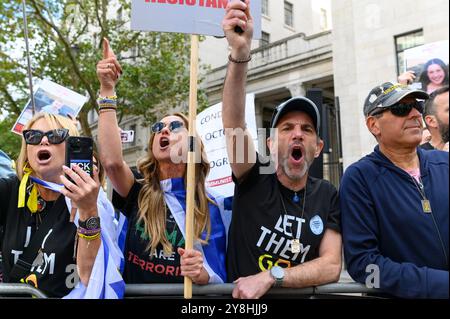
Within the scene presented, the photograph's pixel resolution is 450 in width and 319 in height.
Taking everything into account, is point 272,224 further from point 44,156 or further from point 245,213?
point 44,156

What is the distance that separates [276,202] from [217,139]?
2.29m

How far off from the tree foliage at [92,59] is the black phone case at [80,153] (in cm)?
1182

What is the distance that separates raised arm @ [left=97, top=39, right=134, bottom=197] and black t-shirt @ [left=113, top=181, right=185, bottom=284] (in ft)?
0.69

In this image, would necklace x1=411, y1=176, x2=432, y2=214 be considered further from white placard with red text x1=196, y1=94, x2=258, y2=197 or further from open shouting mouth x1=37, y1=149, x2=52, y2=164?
white placard with red text x1=196, y1=94, x2=258, y2=197

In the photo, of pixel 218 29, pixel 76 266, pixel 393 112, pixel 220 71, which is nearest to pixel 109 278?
pixel 76 266

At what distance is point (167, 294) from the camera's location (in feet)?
7.55

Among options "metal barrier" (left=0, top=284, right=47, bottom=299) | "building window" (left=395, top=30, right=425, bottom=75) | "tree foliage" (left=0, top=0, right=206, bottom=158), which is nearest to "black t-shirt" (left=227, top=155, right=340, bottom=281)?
"metal barrier" (left=0, top=284, right=47, bottom=299)

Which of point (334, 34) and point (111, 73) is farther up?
point (334, 34)

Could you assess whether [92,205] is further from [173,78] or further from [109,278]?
[173,78]

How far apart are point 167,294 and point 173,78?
14787 millimetres

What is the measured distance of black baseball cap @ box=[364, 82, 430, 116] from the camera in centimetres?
228

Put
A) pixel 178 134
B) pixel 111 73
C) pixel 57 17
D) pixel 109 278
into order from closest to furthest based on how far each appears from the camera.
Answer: pixel 109 278, pixel 111 73, pixel 178 134, pixel 57 17

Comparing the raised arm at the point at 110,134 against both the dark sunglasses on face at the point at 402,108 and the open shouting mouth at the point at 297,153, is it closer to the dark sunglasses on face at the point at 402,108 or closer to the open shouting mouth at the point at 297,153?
the open shouting mouth at the point at 297,153

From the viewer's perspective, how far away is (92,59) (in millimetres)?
15805
